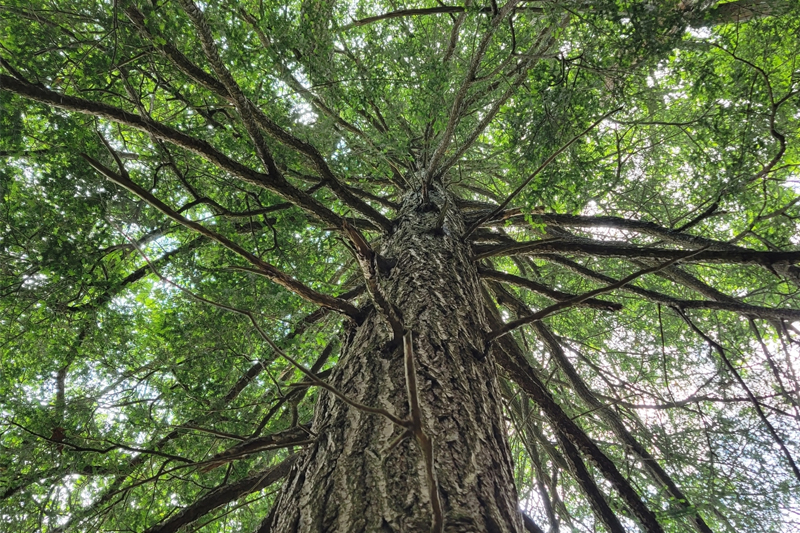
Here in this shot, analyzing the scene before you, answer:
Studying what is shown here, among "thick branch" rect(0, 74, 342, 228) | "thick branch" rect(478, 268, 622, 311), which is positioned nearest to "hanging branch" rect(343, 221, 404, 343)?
"thick branch" rect(0, 74, 342, 228)

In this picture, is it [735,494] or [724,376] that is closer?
[735,494]

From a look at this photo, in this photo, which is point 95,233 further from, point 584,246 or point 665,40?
point 665,40

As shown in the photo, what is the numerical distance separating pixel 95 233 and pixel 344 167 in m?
1.68

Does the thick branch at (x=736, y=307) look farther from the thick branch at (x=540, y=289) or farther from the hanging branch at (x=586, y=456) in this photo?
the hanging branch at (x=586, y=456)

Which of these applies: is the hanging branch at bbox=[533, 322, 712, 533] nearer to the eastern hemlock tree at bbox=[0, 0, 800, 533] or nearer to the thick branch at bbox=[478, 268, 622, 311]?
the eastern hemlock tree at bbox=[0, 0, 800, 533]

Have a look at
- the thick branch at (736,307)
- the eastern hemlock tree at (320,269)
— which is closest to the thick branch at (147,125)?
the eastern hemlock tree at (320,269)

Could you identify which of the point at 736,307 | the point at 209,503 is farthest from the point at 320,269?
the point at 736,307

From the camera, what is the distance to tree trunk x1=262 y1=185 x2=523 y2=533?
1.06m

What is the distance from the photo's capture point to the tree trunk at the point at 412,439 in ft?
3.46

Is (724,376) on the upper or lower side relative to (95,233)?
lower

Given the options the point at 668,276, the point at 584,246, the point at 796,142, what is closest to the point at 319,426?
the point at 584,246

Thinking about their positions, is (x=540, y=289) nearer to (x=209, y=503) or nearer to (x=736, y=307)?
(x=736, y=307)

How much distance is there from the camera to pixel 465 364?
1.66 m

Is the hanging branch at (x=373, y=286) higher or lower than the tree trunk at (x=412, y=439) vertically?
higher
